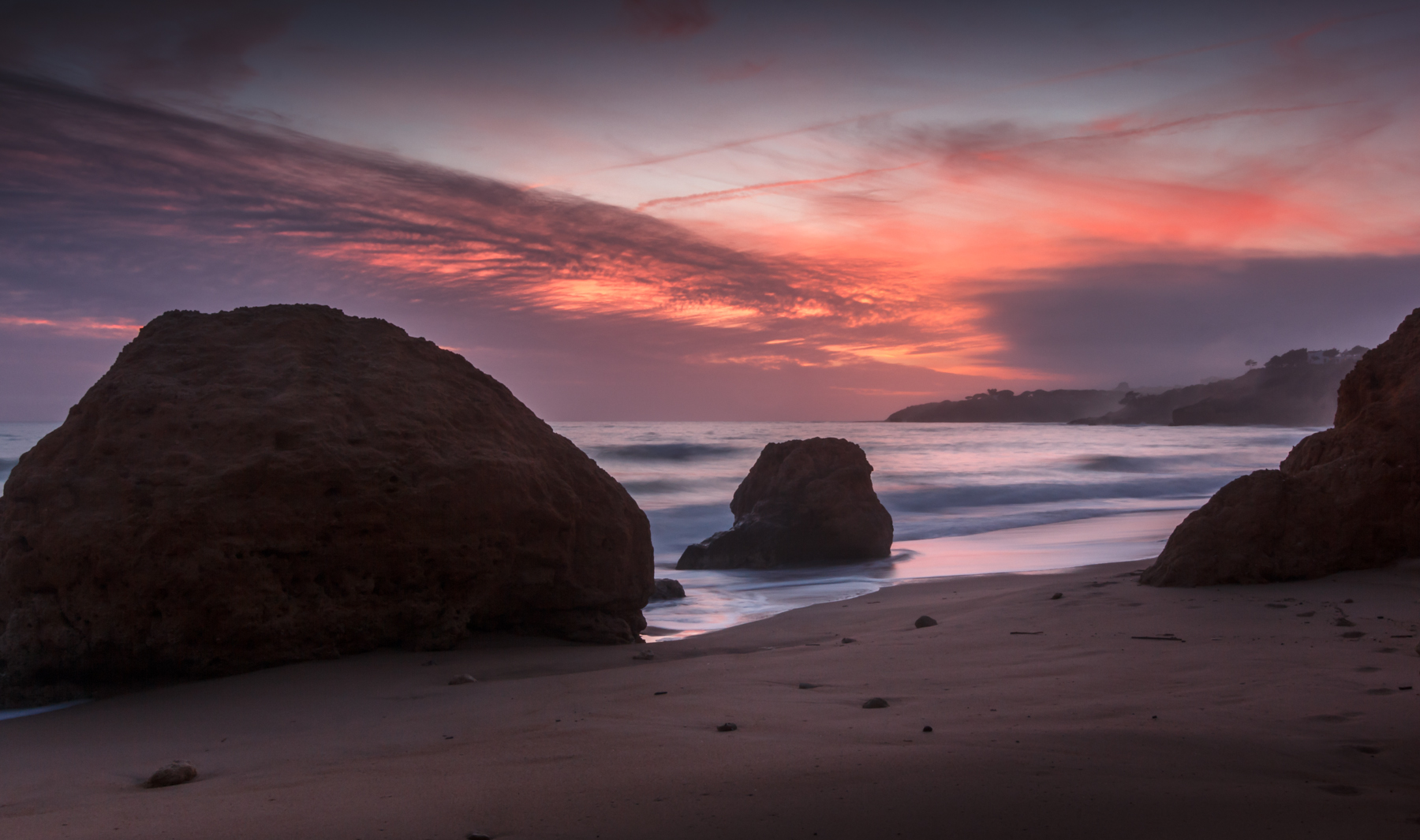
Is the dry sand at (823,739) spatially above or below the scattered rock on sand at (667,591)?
above

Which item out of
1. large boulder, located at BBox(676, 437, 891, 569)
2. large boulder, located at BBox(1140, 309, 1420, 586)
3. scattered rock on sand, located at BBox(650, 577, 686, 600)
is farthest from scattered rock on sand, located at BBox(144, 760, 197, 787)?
large boulder, located at BBox(676, 437, 891, 569)

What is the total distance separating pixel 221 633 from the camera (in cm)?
458

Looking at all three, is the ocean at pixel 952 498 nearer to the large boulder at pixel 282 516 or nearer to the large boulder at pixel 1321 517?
the large boulder at pixel 282 516

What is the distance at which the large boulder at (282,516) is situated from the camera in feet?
14.8

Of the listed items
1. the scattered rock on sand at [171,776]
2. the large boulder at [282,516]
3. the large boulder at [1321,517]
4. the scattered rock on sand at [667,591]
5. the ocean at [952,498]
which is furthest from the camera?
the ocean at [952,498]

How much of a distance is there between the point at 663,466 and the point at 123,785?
88.2 ft

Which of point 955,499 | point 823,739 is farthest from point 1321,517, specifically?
point 955,499

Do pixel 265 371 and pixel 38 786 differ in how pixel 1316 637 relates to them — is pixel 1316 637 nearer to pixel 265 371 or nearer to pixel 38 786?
pixel 38 786

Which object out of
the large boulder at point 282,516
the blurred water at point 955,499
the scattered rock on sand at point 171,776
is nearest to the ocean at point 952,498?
the blurred water at point 955,499

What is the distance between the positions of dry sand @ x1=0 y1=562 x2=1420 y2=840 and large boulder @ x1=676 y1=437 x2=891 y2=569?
6.70 meters

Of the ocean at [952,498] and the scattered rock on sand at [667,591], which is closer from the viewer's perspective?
the scattered rock on sand at [667,591]

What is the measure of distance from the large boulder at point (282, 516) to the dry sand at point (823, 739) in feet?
1.01

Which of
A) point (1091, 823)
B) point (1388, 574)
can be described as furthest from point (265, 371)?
point (1388, 574)

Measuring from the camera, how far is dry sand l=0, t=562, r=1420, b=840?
7.01 feet
